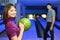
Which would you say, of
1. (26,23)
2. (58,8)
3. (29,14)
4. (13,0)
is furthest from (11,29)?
(29,14)

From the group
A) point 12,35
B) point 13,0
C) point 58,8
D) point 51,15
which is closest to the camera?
point 12,35

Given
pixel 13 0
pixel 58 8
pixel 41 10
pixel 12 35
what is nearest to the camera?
pixel 12 35

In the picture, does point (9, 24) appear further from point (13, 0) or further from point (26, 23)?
point (13, 0)

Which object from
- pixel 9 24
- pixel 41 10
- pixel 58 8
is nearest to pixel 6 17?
pixel 9 24

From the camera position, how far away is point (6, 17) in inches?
85.5

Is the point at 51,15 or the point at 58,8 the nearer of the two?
the point at 51,15

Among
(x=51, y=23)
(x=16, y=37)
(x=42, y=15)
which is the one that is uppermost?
(x=16, y=37)

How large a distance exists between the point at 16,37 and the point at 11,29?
0.37ft

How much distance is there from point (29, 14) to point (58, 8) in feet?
16.7

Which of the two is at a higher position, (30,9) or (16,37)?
(16,37)

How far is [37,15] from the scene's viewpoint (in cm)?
2373

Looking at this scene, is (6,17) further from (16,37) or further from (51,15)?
(51,15)

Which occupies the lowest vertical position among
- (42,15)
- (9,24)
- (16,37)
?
(42,15)

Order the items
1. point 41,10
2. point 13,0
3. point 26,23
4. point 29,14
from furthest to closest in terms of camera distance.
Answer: point 29,14 < point 41,10 < point 13,0 < point 26,23
